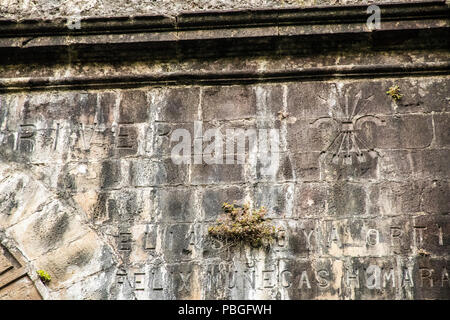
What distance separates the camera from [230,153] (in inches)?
183

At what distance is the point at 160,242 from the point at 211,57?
54.2 inches

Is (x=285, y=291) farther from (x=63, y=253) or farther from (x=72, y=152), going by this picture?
(x=72, y=152)

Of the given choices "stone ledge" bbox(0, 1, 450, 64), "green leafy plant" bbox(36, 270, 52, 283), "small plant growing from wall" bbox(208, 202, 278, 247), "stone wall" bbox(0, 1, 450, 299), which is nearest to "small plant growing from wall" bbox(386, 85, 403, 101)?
"stone wall" bbox(0, 1, 450, 299)

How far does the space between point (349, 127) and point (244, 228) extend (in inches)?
39.1

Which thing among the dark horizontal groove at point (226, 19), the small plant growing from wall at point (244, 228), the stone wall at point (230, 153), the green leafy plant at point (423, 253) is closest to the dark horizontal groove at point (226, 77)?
the stone wall at point (230, 153)

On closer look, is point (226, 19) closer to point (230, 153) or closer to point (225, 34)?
point (225, 34)

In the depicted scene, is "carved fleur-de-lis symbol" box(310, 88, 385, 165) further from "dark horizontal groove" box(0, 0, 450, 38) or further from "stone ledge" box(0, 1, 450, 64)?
"dark horizontal groove" box(0, 0, 450, 38)

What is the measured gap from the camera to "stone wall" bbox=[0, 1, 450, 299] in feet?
14.2

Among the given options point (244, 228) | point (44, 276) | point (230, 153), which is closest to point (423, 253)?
point (244, 228)

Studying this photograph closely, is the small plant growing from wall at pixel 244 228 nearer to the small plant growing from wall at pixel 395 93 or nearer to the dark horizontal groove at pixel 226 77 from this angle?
the dark horizontal groove at pixel 226 77

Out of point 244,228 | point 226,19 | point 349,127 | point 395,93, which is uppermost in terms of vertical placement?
point 226,19

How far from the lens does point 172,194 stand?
4.55 metres

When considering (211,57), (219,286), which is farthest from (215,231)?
(211,57)

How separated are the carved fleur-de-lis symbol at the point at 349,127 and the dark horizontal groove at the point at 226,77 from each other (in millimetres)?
163
